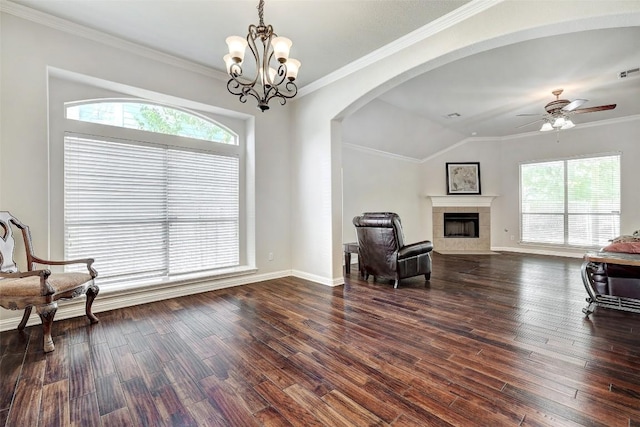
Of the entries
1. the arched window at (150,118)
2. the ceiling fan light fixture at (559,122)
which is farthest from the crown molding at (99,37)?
the ceiling fan light fixture at (559,122)

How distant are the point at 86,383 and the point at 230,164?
3149 mm

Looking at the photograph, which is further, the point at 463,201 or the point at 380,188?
the point at 463,201

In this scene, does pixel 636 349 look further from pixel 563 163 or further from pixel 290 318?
pixel 563 163

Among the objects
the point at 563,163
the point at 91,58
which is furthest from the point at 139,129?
the point at 563,163

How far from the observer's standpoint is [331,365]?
2.07m

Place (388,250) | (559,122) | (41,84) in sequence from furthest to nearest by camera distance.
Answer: (559,122), (388,250), (41,84)

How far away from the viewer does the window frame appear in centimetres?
305

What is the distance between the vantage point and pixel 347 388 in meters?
1.81

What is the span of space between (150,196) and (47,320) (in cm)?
173

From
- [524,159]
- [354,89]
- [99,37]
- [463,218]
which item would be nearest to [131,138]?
[99,37]

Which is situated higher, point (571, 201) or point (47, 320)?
point (571, 201)

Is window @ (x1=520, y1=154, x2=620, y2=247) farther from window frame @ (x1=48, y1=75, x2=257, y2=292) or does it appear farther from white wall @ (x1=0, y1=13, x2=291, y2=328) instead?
white wall @ (x1=0, y1=13, x2=291, y2=328)

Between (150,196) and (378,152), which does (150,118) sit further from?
(378,152)

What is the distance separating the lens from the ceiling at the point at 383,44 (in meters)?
2.73
